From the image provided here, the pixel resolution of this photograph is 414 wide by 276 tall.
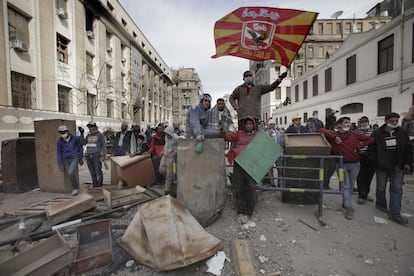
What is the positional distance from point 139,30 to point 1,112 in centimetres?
2726

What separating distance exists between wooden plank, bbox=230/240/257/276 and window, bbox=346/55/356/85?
18.5 meters

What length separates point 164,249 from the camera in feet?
7.34

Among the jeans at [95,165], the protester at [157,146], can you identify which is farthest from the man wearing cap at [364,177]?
the jeans at [95,165]

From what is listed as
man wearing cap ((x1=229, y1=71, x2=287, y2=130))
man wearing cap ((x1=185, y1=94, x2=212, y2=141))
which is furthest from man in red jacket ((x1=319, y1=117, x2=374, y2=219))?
man wearing cap ((x1=185, y1=94, x2=212, y2=141))

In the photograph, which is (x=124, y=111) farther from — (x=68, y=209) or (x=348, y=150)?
(x=348, y=150)

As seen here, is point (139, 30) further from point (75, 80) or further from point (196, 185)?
point (196, 185)

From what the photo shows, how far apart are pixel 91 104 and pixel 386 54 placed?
21573 millimetres

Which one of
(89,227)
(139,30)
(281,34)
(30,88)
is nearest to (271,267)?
(89,227)

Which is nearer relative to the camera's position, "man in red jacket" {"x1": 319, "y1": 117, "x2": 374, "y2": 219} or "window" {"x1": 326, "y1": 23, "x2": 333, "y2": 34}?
"man in red jacket" {"x1": 319, "y1": 117, "x2": 374, "y2": 219}

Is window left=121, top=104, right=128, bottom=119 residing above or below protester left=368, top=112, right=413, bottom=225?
above

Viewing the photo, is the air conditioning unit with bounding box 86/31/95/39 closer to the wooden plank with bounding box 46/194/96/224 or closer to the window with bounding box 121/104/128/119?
the window with bounding box 121/104/128/119

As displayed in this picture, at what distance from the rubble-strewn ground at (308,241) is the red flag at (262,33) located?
10.2 ft

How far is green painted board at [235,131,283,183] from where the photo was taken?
3287mm

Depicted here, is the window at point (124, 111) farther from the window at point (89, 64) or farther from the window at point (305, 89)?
the window at point (305, 89)
